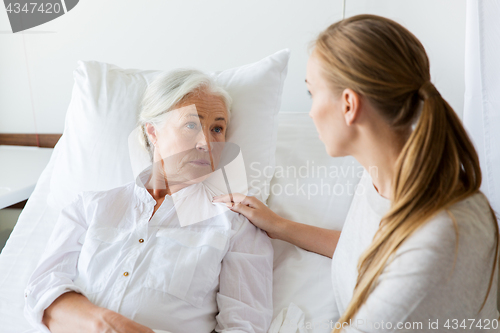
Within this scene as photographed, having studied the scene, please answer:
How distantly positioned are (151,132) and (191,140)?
173 millimetres

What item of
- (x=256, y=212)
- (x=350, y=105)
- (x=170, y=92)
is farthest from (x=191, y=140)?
(x=350, y=105)

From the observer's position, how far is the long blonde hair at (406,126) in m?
0.69

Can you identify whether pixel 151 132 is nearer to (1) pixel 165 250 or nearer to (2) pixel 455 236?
(1) pixel 165 250

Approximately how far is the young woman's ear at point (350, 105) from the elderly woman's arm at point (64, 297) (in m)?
0.64

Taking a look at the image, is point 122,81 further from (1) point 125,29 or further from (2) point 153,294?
(2) point 153,294

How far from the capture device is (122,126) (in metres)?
1.36

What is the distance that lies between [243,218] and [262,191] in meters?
0.19

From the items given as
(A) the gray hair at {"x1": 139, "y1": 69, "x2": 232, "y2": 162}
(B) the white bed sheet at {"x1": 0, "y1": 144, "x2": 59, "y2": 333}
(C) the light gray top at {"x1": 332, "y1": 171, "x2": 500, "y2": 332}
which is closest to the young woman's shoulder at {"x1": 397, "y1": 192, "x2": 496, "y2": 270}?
(C) the light gray top at {"x1": 332, "y1": 171, "x2": 500, "y2": 332}

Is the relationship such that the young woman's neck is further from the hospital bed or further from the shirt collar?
the shirt collar

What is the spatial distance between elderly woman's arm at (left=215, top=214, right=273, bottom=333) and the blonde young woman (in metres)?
Answer: 0.27

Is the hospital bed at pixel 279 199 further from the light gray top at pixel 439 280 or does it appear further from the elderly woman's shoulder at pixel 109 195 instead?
the light gray top at pixel 439 280

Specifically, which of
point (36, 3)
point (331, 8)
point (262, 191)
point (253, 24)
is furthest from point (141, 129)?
point (36, 3)

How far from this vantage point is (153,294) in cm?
99

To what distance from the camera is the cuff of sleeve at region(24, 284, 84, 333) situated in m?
0.98
